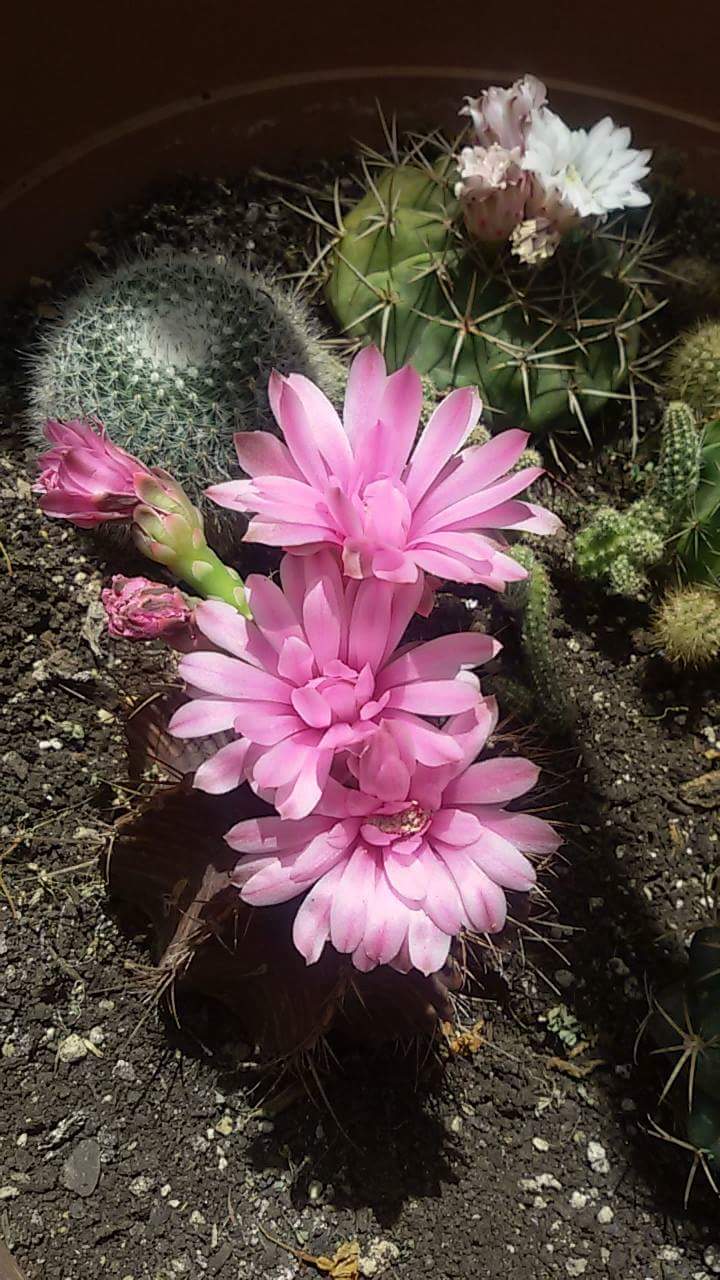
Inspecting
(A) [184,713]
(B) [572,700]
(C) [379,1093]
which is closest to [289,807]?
(A) [184,713]

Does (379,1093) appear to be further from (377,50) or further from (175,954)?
(377,50)

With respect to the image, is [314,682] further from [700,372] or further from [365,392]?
[700,372]

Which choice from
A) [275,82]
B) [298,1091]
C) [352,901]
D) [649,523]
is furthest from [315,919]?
[275,82]

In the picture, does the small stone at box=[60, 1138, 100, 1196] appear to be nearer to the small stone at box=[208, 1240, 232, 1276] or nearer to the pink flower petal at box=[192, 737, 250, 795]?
the small stone at box=[208, 1240, 232, 1276]

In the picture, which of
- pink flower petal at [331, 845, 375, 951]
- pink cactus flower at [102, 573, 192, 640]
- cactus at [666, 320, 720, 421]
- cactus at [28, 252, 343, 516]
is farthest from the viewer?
cactus at [666, 320, 720, 421]

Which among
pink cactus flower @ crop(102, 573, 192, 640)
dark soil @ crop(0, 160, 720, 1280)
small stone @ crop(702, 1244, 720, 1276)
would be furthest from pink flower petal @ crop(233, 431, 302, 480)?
small stone @ crop(702, 1244, 720, 1276)

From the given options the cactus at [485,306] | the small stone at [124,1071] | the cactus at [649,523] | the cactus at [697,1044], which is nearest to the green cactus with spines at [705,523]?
the cactus at [649,523]
